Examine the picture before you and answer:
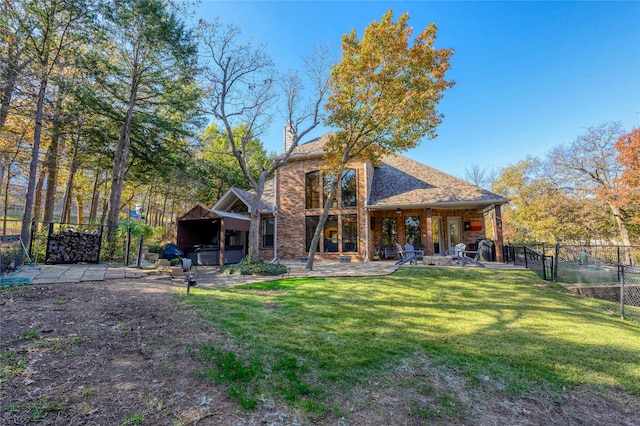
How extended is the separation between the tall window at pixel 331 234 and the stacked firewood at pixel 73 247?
33.1ft

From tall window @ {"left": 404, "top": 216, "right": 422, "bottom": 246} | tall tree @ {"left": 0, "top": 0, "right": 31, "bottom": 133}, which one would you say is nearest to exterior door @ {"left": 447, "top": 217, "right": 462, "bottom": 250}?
tall window @ {"left": 404, "top": 216, "right": 422, "bottom": 246}

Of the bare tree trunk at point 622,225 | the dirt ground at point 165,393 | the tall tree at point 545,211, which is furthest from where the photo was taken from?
the tall tree at point 545,211

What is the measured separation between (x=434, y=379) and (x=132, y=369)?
312 centimetres

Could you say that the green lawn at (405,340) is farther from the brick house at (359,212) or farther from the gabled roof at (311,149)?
the gabled roof at (311,149)

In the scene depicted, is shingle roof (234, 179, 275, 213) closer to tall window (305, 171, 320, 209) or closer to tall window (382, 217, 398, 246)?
tall window (305, 171, 320, 209)

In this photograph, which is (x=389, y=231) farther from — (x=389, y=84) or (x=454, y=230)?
(x=389, y=84)

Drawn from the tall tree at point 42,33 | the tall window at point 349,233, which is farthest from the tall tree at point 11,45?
the tall window at point 349,233

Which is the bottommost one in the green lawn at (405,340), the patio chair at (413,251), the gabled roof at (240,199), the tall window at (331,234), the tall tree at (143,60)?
the green lawn at (405,340)

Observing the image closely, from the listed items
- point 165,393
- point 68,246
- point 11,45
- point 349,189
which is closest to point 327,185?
point 349,189

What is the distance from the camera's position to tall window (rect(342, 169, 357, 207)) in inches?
594

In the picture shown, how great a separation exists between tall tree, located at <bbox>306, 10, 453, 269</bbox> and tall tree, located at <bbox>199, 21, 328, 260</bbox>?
1.31 m

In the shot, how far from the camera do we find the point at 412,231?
14828 millimetres

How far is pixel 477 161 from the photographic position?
29.5m

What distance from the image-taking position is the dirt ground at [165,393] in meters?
2.05
